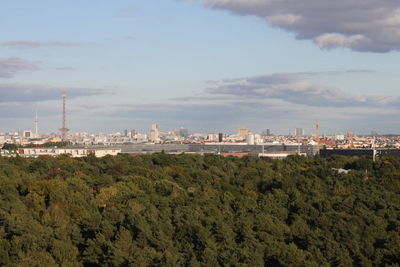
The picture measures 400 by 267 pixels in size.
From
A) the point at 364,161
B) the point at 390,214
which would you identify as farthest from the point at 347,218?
the point at 364,161

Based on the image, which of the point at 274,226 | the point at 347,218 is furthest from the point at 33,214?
the point at 347,218

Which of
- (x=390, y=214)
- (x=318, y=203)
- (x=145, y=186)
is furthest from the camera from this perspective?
Answer: (x=145, y=186)

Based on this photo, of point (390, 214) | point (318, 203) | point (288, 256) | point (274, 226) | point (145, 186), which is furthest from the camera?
point (145, 186)

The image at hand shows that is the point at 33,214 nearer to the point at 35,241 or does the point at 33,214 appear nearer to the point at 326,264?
the point at 35,241

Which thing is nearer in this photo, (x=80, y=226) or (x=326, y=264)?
(x=326, y=264)

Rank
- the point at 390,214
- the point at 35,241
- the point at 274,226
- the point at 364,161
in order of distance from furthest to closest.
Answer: the point at 364,161 < the point at 390,214 < the point at 274,226 < the point at 35,241

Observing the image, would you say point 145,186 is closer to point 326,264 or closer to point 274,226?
point 274,226
